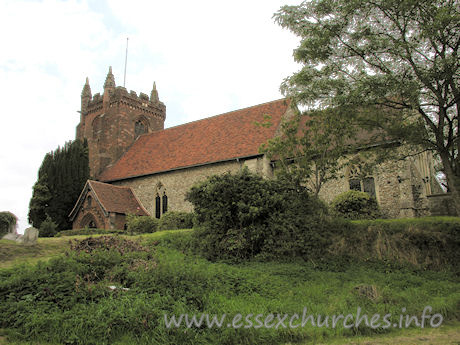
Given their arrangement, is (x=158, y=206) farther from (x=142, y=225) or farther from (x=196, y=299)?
(x=196, y=299)

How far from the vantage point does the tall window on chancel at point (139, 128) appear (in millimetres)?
32200

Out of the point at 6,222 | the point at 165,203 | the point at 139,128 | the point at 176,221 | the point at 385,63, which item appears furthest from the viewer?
the point at 139,128

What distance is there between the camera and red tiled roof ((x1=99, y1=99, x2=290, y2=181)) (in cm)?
2180

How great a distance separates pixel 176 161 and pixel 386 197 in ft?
43.5

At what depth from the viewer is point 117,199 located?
23422mm

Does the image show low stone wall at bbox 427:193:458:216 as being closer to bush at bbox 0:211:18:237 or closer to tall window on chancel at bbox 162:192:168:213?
tall window on chancel at bbox 162:192:168:213

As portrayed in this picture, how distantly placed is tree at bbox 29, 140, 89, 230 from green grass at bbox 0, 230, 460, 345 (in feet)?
53.6

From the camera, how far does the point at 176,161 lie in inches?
937

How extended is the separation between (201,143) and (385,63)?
15.4m

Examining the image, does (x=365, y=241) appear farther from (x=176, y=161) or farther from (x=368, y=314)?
(x=176, y=161)

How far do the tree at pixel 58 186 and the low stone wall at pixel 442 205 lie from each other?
2254 cm

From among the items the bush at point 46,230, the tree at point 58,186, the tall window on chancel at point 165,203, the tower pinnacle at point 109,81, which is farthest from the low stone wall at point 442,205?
the tower pinnacle at point 109,81

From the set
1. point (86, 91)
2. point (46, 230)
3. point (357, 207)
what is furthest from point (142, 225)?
point (86, 91)

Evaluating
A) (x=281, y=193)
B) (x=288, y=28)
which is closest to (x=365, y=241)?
(x=281, y=193)
